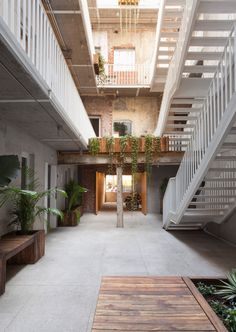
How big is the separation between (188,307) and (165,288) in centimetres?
51

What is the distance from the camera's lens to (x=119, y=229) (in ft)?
28.1

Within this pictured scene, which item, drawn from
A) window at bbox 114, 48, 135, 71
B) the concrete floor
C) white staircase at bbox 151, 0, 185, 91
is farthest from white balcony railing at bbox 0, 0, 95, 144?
window at bbox 114, 48, 135, 71

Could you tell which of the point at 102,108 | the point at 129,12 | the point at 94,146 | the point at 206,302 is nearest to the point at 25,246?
the point at 206,302

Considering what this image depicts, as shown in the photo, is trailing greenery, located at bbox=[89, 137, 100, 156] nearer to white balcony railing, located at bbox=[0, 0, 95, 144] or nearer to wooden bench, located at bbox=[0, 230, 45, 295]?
white balcony railing, located at bbox=[0, 0, 95, 144]

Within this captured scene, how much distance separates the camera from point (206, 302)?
9.13 ft

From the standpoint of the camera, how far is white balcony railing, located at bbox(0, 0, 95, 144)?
2.79m

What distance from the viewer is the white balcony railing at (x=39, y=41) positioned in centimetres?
279

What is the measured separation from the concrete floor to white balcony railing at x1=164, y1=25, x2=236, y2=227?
3.87 feet

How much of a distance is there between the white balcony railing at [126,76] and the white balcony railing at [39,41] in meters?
7.28

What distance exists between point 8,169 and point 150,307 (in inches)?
93.0

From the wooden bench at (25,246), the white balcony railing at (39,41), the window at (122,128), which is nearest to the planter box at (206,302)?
the wooden bench at (25,246)

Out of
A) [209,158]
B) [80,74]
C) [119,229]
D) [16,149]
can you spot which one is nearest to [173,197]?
[119,229]

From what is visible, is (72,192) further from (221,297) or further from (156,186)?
(221,297)

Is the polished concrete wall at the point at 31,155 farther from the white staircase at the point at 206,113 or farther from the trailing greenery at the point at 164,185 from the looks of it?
the trailing greenery at the point at 164,185
